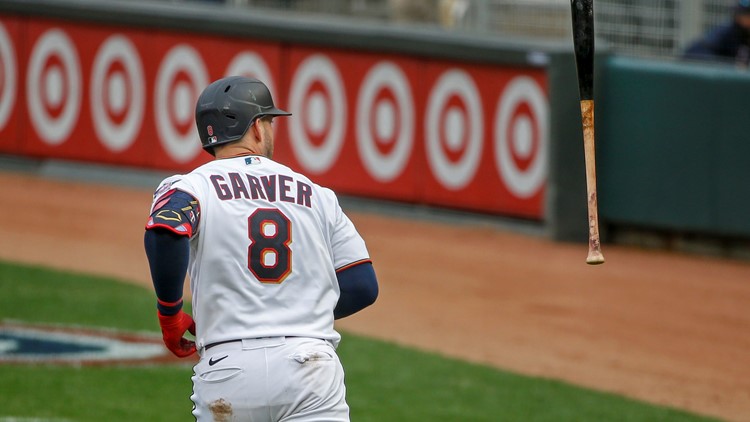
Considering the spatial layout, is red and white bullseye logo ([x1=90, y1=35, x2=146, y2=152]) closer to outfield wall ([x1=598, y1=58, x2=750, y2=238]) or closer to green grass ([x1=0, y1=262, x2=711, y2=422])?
outfield wall ([x1=598, y1=58, x2=750, y2=238])

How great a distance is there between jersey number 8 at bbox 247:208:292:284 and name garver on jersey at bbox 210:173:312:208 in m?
0.06

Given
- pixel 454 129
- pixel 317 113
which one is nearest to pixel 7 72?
pixel 317 113

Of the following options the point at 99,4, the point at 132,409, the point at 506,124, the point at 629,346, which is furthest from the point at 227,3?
the point at 132,409

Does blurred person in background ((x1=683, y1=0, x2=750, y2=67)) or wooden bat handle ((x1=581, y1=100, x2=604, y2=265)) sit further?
blurred person in background ((x1=683, y1=0, x2=750, y2=67))

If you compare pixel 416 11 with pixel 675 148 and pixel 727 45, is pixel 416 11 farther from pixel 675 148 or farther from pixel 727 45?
pixel 675 148

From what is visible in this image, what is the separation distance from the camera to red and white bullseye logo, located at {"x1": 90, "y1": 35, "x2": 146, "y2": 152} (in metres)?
15.4

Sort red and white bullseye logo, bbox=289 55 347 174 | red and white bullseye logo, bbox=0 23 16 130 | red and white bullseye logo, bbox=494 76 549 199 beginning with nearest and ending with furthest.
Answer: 1. red and white bullseye logo, bbox=494 76 549 199
2. red and white bullseye logo, bbox=289 55 347 174
3. red and white bullseye logo, bbox=0 23 16 130

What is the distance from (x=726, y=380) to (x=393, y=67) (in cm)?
617

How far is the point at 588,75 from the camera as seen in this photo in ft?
14.3

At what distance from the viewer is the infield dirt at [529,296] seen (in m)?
8.75

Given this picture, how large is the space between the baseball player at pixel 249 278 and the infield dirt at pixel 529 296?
4197 millimetres

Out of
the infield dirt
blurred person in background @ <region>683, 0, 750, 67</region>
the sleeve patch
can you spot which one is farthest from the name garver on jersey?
blurred person in background @ <region>683, 0, 750, 67</region>

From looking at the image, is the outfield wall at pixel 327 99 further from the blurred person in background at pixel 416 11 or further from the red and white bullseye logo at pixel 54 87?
the blurred person in background at pixel 416 11

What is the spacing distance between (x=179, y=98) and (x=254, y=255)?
Result: 11175mm
